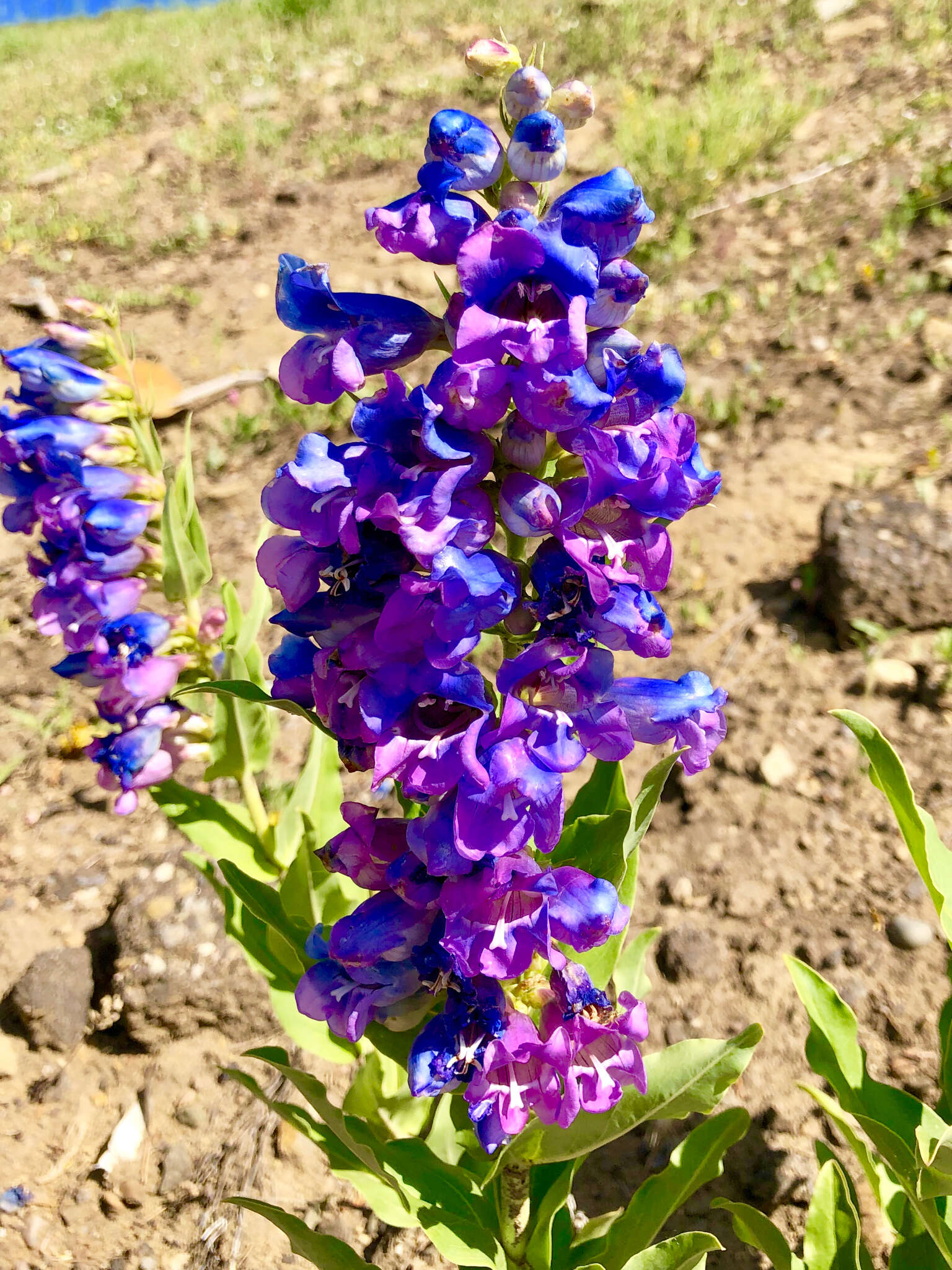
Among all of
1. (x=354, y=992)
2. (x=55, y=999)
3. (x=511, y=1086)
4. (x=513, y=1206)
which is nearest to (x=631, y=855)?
(x=511, y=1086)

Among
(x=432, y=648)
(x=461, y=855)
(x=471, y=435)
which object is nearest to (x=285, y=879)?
(x=461, y=855)

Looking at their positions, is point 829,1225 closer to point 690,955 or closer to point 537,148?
point 690,955

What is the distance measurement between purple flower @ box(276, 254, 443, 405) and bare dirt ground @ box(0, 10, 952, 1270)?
8.46ft

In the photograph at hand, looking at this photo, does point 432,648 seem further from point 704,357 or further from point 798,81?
point 798,81

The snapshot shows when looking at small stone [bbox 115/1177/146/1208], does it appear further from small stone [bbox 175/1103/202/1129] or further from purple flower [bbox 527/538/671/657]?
purple flower [bbox 527/538/671/657]

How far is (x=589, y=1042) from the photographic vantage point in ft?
5.74

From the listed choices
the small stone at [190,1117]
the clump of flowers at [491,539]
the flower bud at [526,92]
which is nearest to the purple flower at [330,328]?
the clump of flowers at [491,539]

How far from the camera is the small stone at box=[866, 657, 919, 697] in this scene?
3.91 metres

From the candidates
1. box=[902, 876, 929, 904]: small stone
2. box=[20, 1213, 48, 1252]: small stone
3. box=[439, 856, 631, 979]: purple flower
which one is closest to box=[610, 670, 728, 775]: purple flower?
box=[439, 856, 631, 979]: purple flower

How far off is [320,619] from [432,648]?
8.8 inches

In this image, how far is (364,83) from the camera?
10.1 meters

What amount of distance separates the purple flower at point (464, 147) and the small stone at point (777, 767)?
113 inches

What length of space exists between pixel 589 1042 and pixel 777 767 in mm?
2329

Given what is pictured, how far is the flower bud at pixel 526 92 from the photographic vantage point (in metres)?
1.47
